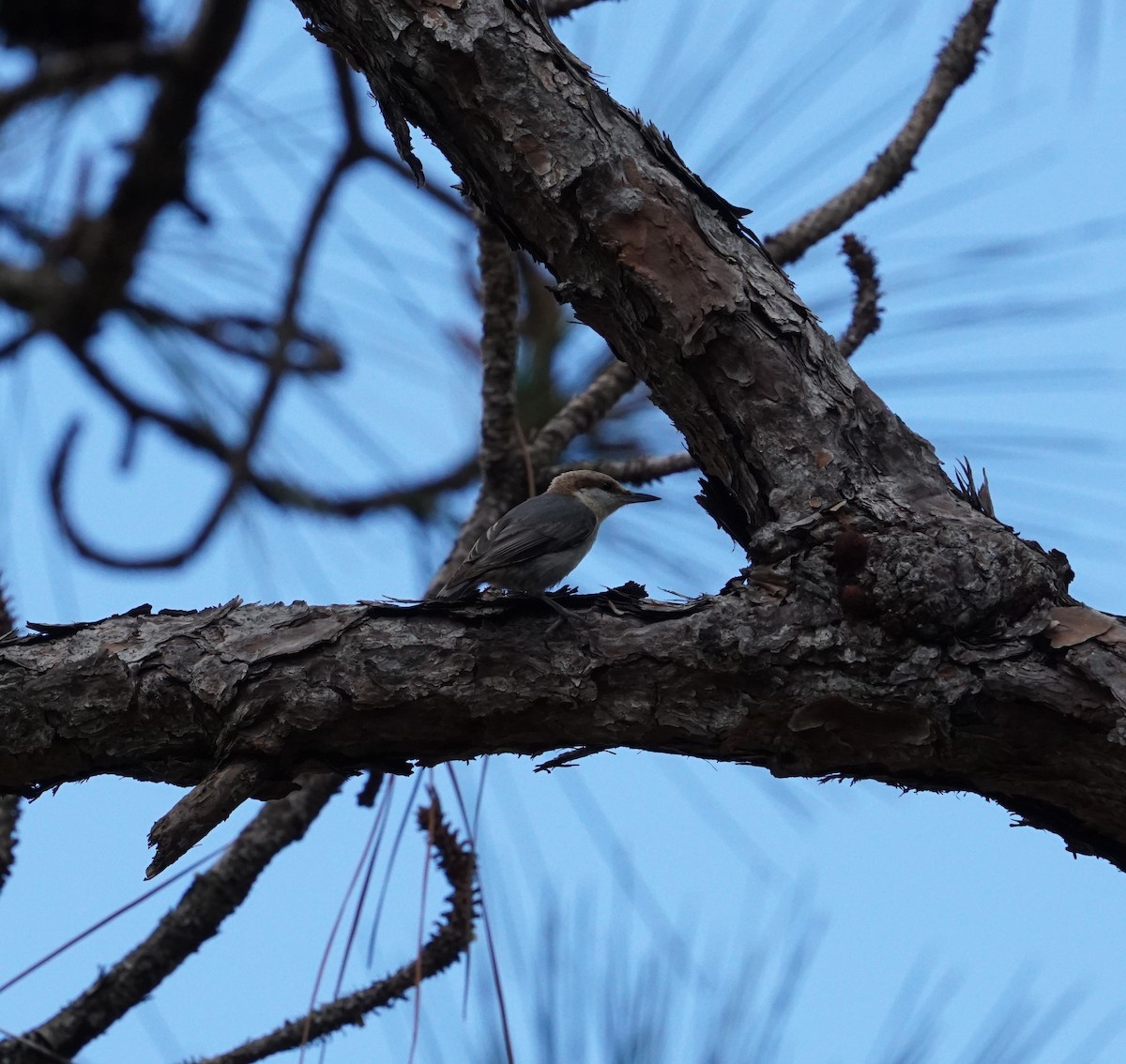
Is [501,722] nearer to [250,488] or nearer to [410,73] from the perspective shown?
[410,73]

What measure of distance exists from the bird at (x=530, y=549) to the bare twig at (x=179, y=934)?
1.99 ft

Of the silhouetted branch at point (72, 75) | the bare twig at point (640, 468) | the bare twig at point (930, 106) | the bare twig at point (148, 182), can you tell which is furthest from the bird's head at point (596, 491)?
the silhouetted branch at point (72, 75)

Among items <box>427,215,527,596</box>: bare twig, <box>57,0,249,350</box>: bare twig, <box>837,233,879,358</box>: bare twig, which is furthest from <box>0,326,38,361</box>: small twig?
<box>837,233,879,358</box>: bare twig

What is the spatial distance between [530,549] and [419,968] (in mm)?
985

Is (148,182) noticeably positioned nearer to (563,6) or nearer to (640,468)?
(563,6)

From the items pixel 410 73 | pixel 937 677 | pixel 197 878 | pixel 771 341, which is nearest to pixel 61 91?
pixel 410 73

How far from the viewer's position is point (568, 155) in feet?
7.84

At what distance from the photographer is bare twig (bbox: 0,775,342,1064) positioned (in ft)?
9.37

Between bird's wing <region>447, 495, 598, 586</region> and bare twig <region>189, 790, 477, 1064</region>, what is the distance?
58 centimetres

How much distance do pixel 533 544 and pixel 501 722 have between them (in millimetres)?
932

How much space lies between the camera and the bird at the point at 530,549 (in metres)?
3.08

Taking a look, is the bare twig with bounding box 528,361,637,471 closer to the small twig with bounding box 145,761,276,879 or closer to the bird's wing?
the bird's wing

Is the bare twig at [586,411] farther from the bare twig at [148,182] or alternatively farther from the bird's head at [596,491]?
the bare twig at [148,182]

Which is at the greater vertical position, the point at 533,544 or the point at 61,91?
the point at 61,91
